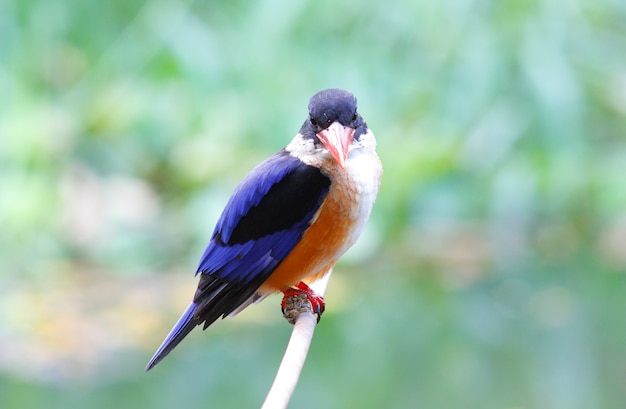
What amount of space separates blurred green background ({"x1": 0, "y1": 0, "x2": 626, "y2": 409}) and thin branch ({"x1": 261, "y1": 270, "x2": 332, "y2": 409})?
5.83 feet

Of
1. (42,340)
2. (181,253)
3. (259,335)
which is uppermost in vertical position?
(181,253)

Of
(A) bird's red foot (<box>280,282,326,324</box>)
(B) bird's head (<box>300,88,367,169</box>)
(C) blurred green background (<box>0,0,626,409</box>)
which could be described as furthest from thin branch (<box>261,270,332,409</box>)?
(C) blurred green background (<box>0,0,626,409</box>)

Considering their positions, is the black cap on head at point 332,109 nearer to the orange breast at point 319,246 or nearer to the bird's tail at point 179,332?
the orange breast at point 319,246

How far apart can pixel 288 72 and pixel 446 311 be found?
3.22 feet

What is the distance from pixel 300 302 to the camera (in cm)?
195

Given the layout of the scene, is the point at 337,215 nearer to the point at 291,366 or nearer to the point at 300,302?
the point at 300,302

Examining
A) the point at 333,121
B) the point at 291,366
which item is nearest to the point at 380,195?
the point at 333,121

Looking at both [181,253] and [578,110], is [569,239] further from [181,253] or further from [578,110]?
[181,253]

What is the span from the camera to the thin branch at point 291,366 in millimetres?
1258

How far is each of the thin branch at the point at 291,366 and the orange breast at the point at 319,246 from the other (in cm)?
19

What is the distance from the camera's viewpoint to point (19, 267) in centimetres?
389

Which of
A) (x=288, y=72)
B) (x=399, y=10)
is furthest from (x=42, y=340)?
(x=399, y=10)

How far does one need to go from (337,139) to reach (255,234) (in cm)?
26

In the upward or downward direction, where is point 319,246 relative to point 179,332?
upward
